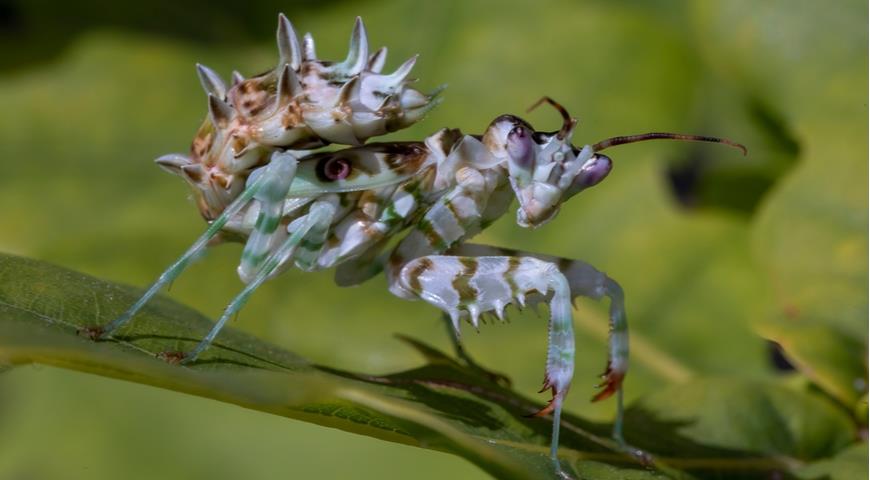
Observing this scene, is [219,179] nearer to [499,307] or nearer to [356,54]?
[356,54]

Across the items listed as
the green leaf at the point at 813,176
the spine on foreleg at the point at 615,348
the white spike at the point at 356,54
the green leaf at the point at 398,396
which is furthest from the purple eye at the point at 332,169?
the green leaf at the point at 813,176

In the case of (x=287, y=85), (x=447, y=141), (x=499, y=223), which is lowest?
(x=499, y=223)

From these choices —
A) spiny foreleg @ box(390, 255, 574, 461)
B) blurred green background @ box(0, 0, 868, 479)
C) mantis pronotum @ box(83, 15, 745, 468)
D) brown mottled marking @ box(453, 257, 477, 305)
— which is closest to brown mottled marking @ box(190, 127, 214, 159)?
mantis pronotum @ box(83, 15, 745, 468)

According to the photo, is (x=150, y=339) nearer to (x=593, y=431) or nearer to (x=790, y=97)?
(x=593, y=431)

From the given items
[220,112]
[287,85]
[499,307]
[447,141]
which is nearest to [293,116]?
[287,85]

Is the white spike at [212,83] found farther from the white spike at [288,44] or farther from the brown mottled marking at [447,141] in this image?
the brown mottled marking at [447,141]

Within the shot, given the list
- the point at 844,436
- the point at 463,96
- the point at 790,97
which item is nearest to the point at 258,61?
the point at 463,96
